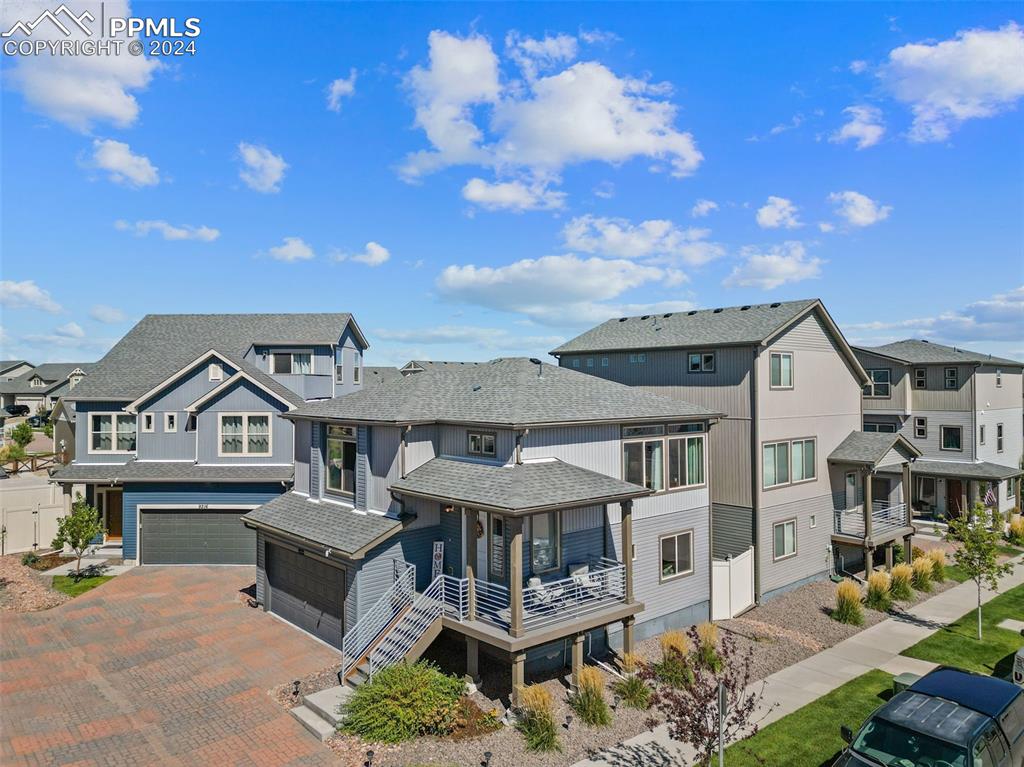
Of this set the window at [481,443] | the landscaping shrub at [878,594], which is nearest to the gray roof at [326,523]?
the window at [481,443]

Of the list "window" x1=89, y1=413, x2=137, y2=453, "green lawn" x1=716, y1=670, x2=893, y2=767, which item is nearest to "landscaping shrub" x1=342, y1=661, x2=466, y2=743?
"green lawn" x1=716, y1=670, x2=893, y2=767

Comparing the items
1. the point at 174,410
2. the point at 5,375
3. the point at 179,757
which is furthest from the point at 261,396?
the point at 5,375

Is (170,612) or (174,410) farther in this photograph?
(174,410)

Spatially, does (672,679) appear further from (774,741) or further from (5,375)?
(5,375)

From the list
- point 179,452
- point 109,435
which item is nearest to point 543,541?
point 179,452

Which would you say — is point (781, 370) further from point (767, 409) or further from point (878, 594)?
→ point (878, 594)

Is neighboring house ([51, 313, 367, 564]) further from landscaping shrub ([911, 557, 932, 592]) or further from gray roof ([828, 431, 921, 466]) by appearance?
landscaping shrub ([911, 557, 932, 592])

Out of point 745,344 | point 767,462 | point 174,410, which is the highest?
point 745,344
